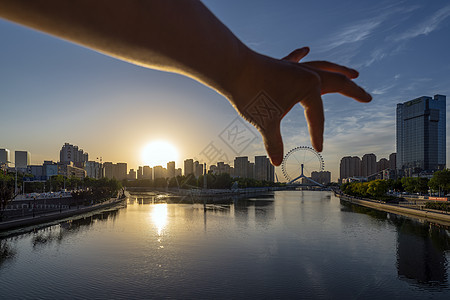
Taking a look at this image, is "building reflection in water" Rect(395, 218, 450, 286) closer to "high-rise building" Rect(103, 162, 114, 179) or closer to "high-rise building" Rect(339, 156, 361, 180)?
"high-rise building" Rect(339, 156, 361, 180)

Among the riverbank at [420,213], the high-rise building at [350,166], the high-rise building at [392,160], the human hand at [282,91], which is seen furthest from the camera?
the high-rise building at [350,166]

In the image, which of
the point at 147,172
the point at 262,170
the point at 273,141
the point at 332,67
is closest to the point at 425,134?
the point at 262,170

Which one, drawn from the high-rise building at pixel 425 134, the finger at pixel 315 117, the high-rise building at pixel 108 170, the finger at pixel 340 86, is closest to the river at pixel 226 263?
the finger at pixel 315 117

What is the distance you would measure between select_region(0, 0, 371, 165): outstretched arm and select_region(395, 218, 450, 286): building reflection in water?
14.7 metres

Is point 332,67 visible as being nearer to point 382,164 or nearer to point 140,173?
point 382,164

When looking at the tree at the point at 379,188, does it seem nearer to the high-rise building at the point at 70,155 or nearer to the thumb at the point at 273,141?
the thumb at the point at 273,141

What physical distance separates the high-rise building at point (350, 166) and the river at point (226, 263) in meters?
152

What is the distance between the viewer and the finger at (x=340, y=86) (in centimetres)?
157

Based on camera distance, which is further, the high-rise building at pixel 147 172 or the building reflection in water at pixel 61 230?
the high-rise building at pixel 147 172

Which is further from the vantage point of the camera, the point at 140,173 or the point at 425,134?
the point at 140,173

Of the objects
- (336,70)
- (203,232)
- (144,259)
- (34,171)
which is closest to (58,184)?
(203,232)

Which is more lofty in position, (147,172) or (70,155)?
(70,155)

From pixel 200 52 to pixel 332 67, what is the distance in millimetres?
855

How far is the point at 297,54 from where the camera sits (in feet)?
5.63
